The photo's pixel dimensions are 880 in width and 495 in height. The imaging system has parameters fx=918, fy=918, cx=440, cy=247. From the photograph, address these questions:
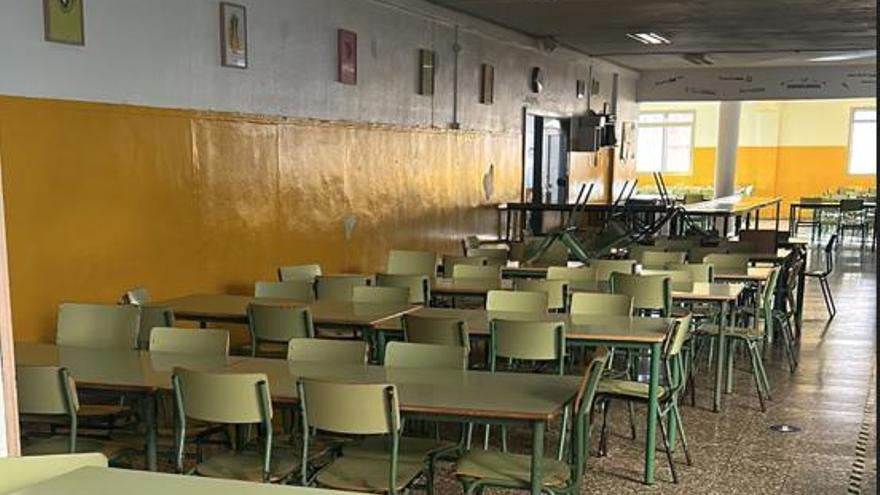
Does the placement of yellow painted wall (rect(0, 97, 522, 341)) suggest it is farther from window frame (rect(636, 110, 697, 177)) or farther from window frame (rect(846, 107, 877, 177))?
window frame (rect(846, 107, 877, 177))

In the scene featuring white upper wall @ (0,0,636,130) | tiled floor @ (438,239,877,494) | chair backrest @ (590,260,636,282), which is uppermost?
white upper wall @ (0,0,636,130)

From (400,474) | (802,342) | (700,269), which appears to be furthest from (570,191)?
(400,474)

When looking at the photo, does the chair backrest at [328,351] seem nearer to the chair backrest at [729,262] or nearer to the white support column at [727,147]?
the chair backrest at [729,262]

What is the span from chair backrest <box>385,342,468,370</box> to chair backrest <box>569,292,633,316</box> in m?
1.45

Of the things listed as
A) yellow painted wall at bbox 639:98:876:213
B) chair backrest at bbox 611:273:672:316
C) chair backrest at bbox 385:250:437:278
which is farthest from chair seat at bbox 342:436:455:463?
yellow painted wall at bbox 639:98:876:213

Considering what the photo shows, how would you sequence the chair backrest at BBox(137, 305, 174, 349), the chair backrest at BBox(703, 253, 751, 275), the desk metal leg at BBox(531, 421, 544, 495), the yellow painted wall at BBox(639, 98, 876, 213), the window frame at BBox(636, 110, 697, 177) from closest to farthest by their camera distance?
the desk metal leg at BBox(531, 421, 544, 495) < the chair backrest at BBox(137, 305, 174, 349) < the chair backrest at BBox(703, 253, 751, 275) < the yellow painted wall at BBox(639, 98, 876, 213) < the window frame at BBox(636, 110, 697, 177)

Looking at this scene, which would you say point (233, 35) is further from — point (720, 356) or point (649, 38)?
point (649, 38)

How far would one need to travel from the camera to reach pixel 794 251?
28.5 ft

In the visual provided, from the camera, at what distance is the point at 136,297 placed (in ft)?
18.2

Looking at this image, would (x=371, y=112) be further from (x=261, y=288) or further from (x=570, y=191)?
(x=570, y=191)

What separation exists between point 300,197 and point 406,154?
202cm

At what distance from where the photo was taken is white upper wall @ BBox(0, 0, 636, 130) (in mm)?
5383

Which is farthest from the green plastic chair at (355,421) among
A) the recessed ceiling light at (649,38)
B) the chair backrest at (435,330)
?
the recessed ceiling light at (649,38)

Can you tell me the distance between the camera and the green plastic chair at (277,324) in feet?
16.3
